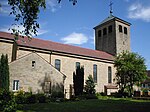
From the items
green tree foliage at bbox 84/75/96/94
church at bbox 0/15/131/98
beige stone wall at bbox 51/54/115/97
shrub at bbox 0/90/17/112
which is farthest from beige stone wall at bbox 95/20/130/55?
shrub at bbox 0/90/17/112

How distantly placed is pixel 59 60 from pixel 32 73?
8.90 meters

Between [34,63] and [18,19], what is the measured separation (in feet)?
Answer: 45.8

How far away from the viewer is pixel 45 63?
94.6ft

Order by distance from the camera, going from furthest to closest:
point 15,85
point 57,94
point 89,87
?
point 89,87, point 57,94, point 15,85

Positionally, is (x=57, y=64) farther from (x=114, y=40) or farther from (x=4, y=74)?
(x=114, y=40)

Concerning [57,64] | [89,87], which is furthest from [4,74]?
[89,87]

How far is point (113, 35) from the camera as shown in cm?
4844

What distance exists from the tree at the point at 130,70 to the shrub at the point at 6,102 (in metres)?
27.6

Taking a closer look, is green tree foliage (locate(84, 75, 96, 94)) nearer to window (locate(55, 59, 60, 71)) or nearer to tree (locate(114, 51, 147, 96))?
window (locate(55, 59, 60, 71))

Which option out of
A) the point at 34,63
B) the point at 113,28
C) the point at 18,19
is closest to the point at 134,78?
the point at 113,28

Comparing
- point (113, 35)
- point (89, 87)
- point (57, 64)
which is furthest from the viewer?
point (113, 35)

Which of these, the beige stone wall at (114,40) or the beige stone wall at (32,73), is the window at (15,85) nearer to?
the beige stone wall at (32,73)

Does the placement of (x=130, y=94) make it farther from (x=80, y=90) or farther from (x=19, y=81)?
(x=19, y=81)

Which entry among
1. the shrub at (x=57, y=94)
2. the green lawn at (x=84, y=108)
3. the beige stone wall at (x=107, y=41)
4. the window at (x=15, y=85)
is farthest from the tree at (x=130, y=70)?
the window at (x=15, y=85)
